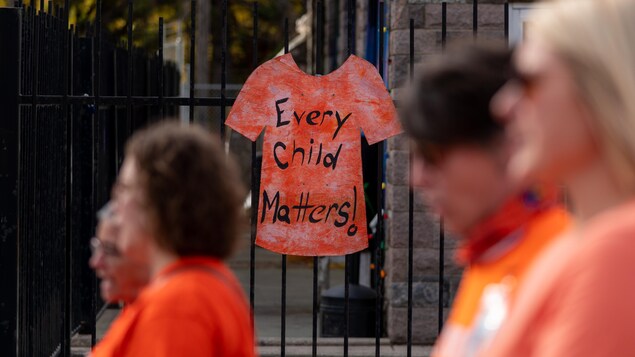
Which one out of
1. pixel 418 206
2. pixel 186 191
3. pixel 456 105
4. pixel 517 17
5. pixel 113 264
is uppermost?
pixel 517 17

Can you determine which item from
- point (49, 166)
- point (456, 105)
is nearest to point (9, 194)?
point (49, 166)

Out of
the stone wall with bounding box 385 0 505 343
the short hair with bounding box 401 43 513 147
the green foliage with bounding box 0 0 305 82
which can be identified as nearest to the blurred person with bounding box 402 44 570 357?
the short hair with bounding box 401 43 513 147

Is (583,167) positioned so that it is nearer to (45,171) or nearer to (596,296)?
(596,296)

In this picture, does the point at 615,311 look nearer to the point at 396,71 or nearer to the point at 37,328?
the point at 37,328

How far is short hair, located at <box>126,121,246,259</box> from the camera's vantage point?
7.93 feet

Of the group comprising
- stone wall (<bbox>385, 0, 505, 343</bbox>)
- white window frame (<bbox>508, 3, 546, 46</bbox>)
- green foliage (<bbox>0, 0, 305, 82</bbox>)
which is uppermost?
green foliage (<bbox>0, 0, 305, 82</bbox>)

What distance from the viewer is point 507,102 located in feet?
6.11

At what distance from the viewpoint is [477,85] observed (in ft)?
6.71

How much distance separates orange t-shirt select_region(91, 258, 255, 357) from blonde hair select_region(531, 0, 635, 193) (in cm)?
86

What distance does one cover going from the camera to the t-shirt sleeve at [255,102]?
19.6 feet

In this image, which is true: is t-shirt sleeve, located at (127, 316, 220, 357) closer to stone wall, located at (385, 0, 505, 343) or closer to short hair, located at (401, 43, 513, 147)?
short hair, located at (401, 43, 513, 147)

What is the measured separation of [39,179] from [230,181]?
4373 millimetres

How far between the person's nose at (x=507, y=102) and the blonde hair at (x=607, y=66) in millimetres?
100

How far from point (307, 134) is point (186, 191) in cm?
359
